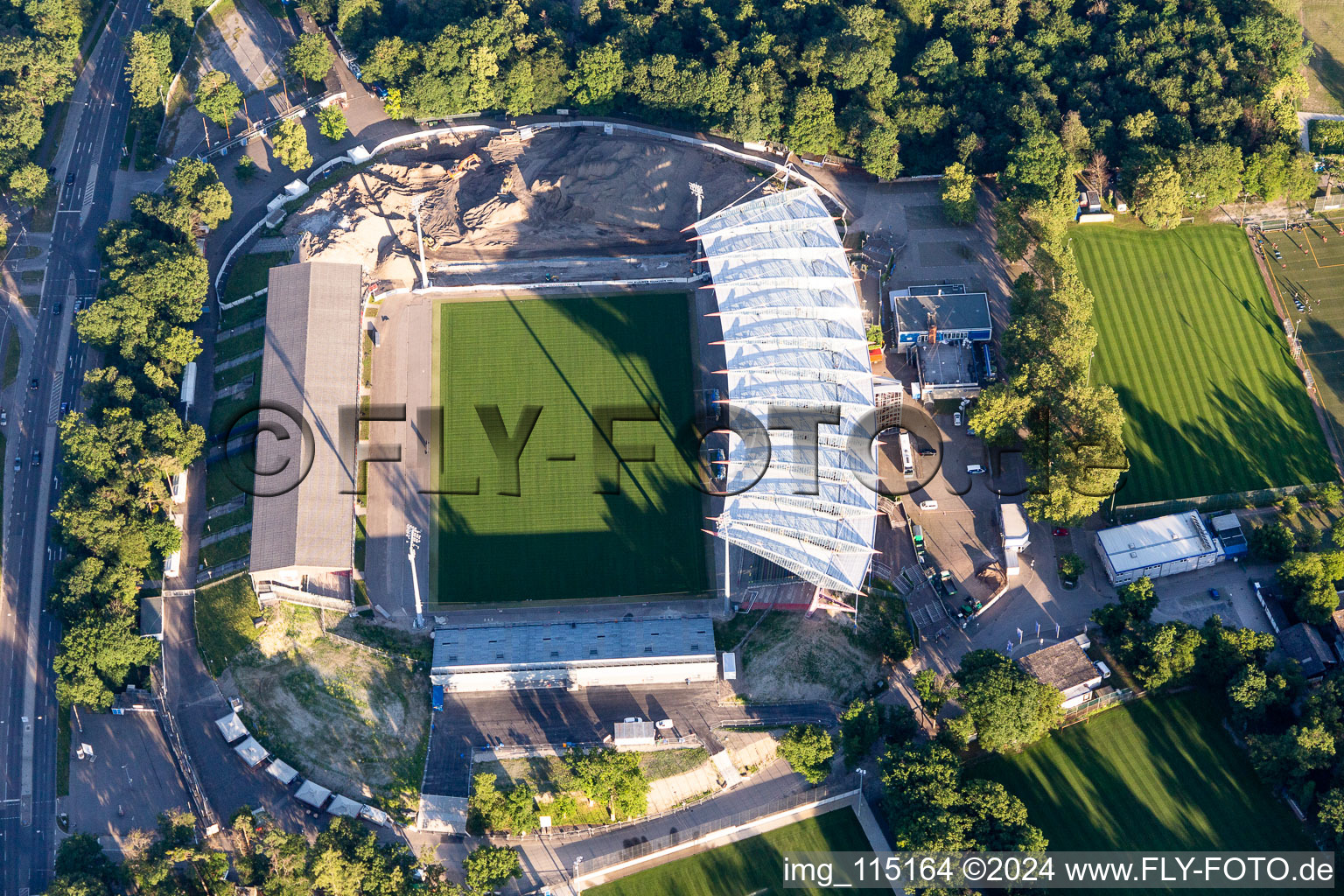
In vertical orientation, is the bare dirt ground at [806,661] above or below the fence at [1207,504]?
below

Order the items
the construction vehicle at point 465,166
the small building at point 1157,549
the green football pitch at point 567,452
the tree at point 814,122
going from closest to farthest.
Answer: the small building at point 1157,549 → the green football pitch at point 567,452 → the tree at point 814,122 → the construction vehicle at point 465,166

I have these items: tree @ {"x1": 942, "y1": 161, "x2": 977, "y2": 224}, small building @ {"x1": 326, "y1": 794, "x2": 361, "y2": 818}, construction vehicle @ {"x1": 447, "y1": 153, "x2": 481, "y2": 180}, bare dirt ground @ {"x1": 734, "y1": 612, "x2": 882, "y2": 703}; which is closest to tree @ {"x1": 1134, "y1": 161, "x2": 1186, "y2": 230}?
tree @ {"x1": 942, "y1": 161, "x2": 977, "y2": 224}

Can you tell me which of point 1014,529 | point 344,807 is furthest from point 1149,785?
point 344,807

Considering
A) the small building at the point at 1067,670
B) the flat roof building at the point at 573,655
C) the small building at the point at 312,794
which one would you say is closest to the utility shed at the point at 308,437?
the flat roof building at the point at 573,655

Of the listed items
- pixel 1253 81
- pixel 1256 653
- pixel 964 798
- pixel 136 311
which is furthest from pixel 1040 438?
pixel 136 311

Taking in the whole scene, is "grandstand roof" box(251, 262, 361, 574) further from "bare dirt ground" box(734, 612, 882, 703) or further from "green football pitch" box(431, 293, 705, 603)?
"bare dirt ground" box(734, 612, 882, 703)

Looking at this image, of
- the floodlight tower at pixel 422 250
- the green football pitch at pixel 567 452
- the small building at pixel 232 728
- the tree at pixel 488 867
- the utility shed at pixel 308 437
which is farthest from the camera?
the floodlight tower at pixel 422 250

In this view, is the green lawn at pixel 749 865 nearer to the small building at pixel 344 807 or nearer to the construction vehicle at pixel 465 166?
the small building at pixel 344 807
